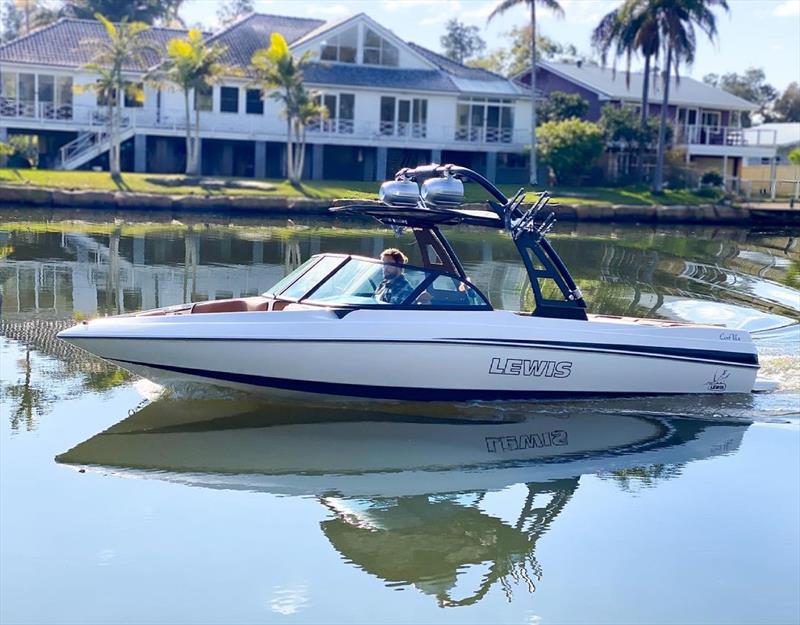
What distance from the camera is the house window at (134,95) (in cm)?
4347

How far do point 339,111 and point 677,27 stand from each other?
51.9 ft

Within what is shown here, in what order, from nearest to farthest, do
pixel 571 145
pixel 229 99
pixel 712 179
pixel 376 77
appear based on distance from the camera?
pixel 229 99, pixel 571 145, pixel 376 77, pixel 712 179

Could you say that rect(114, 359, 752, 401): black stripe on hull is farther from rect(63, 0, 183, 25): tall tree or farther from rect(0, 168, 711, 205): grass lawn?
rect(63, 0, 183, 25): tall tree

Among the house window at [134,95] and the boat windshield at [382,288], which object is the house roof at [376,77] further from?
the boat windshield at [382,288]

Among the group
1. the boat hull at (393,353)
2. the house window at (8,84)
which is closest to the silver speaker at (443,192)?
the boat hull at (393,353)

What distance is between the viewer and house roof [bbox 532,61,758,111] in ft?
200

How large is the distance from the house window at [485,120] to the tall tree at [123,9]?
75.1 ft

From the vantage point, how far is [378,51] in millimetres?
53781

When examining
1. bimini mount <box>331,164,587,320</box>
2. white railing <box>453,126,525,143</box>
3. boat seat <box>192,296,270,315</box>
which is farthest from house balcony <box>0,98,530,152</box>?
bimini mount <box>331,164,587,320</box>

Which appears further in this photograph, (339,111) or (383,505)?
(339,111)

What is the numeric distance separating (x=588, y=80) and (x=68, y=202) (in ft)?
112

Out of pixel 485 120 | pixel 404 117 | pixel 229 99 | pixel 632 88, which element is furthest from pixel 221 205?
pixel 632 88

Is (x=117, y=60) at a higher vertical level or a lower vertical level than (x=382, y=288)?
higher

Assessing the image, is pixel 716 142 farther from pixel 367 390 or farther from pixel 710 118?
pixel 367 390
